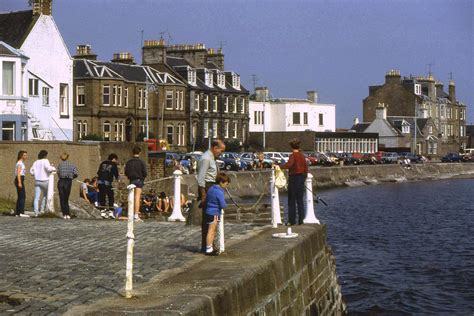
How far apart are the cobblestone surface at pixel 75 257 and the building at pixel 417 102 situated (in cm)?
11255

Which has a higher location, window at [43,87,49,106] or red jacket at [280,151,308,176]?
window at [43,87,49,106]

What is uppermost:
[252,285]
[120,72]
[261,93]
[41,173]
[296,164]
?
[261,93]

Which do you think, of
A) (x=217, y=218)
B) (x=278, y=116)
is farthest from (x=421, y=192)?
(x=217, y=218)

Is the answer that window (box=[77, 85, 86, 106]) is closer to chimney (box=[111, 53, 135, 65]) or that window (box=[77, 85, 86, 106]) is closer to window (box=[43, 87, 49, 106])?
chimney (box=[111, 53, 135, 65])

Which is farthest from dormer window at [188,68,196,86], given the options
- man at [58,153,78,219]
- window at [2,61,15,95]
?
man at [58,153,78,219]

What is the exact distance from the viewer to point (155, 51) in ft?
289

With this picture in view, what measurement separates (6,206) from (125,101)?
51410 millimetres

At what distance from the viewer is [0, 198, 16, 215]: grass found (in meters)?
25.4

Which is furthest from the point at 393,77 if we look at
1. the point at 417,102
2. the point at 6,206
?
the point at 6,206

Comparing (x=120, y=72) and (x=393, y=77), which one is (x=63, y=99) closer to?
(x=120, y=72)

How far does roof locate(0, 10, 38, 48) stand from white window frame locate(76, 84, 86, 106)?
2136cm

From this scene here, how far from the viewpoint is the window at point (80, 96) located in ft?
246

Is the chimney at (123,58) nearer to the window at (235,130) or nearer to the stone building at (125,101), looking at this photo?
the stone building at (125,101)

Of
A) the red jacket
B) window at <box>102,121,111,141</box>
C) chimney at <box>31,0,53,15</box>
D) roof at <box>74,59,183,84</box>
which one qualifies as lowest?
the red jacket
